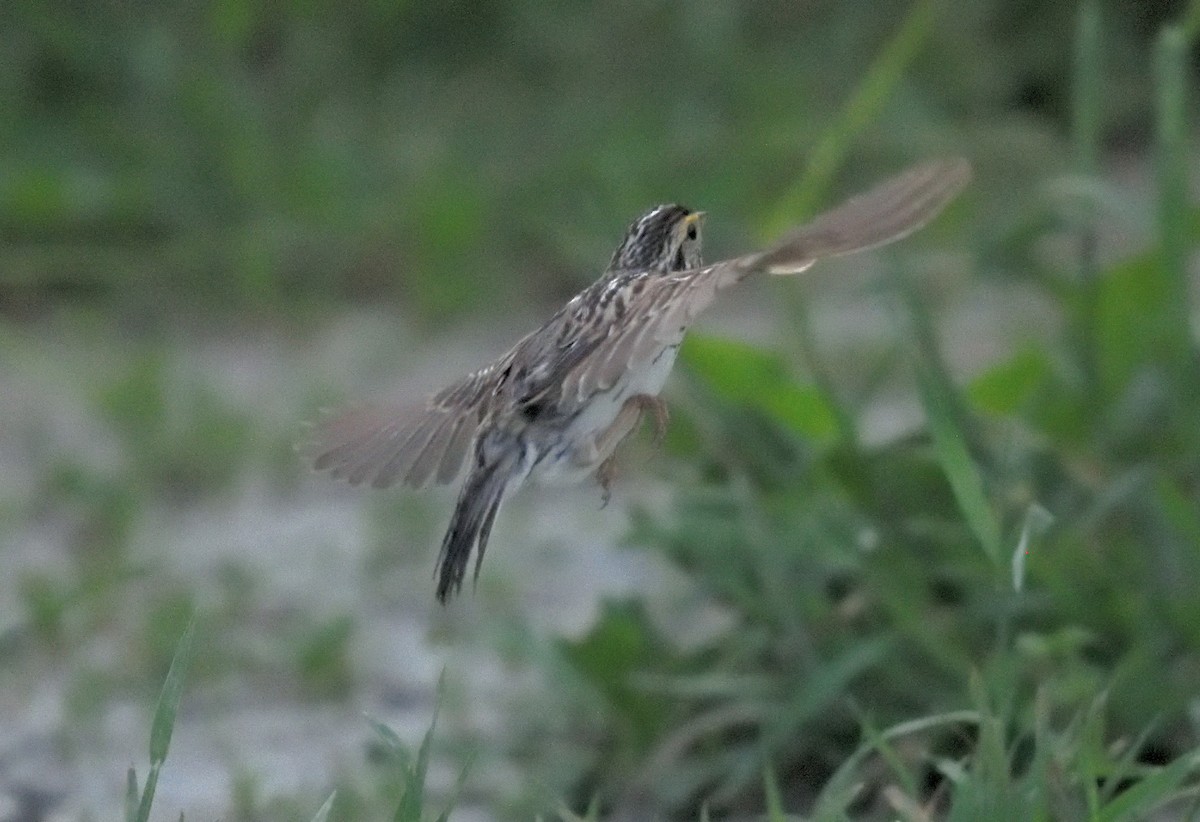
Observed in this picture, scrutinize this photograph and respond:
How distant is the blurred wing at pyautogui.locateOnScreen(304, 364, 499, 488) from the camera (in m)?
2.15

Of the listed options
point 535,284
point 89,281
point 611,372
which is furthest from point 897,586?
point 89,281

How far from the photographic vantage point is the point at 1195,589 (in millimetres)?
3115

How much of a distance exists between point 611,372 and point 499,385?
27 cm

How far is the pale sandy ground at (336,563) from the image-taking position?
3414 mm

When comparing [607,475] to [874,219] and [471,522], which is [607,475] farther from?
[874,219]

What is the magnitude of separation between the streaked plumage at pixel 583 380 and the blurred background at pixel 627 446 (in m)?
0.23

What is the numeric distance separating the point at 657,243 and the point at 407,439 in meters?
0.33

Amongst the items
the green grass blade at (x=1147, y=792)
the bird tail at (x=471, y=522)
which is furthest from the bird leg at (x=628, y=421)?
the green grass blade at (x=1147, y=792)

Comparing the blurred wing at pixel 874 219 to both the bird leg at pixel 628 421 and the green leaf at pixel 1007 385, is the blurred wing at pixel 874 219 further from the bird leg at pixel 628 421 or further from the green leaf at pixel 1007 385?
the green leaf at pixel 1007 385

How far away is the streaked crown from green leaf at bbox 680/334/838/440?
4.06 feet

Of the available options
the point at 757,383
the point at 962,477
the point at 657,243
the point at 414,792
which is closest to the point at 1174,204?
the point at 757,383

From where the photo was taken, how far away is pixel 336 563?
14.4 feet

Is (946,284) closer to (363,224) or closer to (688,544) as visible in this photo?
(363,224)

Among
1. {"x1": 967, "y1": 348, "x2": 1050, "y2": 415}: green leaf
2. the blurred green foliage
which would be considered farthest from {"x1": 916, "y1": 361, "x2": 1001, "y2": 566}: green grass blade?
the blurred green foliage
